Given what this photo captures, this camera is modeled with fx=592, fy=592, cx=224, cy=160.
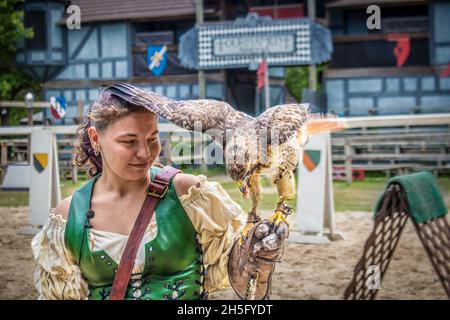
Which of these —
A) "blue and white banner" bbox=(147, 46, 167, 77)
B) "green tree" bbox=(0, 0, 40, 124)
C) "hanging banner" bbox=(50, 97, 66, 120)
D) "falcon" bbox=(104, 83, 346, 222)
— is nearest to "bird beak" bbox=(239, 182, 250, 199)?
"falcon" bbox=(104, 83, 346, 222)

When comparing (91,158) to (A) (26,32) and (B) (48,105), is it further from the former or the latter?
(B) (48,105)

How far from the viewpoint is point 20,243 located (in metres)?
3.62

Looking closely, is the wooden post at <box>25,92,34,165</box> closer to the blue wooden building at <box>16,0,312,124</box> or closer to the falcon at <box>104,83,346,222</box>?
the blue wooden building at <box>16,0,312,124</box>

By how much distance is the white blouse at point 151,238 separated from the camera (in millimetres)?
1407

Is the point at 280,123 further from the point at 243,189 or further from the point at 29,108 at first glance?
the point at 29,108

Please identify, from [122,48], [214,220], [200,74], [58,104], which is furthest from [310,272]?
[200,74]

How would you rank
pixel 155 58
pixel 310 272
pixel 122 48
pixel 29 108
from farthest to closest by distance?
pixel 122 48 → pixel 155 58 → pixel 310 272 → pixel 29 108

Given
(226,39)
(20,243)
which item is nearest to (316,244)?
(20,243)

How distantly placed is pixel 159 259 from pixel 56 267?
0.27m

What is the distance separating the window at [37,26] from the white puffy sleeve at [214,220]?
2.45m

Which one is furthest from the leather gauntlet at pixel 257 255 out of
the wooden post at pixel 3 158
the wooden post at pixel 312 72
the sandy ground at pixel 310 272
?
the wooden post at pixel 312 72

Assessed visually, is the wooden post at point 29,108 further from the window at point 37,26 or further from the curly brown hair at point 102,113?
the curly brown hair at point 102,113

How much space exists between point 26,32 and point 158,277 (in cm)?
234

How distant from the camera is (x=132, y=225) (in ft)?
4.67
